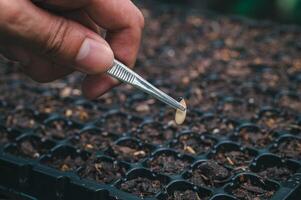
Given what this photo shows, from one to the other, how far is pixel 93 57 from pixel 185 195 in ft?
1.32

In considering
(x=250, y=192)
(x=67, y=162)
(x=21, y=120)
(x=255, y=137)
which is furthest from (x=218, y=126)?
(x=21, y=120)

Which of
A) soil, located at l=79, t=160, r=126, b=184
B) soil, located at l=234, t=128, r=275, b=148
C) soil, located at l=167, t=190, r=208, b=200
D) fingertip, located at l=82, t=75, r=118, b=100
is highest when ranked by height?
fingertip, located at l=82, t=75, r=118, b=100

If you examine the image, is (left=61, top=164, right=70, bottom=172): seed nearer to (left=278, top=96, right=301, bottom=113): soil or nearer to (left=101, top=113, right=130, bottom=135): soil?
(left=101, top=113, right=130, bottom=135): soil

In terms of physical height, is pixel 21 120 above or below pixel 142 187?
below

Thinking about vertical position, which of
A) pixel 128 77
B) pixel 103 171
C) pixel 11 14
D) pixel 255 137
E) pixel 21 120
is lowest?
pixel 21 120

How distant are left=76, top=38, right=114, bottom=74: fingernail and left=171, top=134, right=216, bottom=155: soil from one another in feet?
1.42

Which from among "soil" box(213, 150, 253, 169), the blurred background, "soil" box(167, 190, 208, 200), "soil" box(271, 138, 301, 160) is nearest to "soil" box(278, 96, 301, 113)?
"soil" box(271, 138, 301, 160)

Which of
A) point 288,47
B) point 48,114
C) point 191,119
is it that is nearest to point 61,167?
point 48,114

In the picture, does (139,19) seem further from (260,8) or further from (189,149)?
(260,8)

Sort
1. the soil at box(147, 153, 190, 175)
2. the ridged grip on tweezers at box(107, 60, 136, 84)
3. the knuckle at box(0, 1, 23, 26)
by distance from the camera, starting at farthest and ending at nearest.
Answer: the soil at box(147, 153, 190, 175) → the ridged grip on tweezers at box(107, 60, 136, 84) → the knuckle at box(0, 1, 23, 26)

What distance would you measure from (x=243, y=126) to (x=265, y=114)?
12 cm

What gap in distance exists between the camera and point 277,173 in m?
1.22

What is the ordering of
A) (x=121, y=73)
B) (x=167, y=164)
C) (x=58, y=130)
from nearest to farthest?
(x=121, y=73) < (x=167, y=164) < (x=58, y=130)

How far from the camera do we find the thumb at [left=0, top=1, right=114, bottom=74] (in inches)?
34.9
